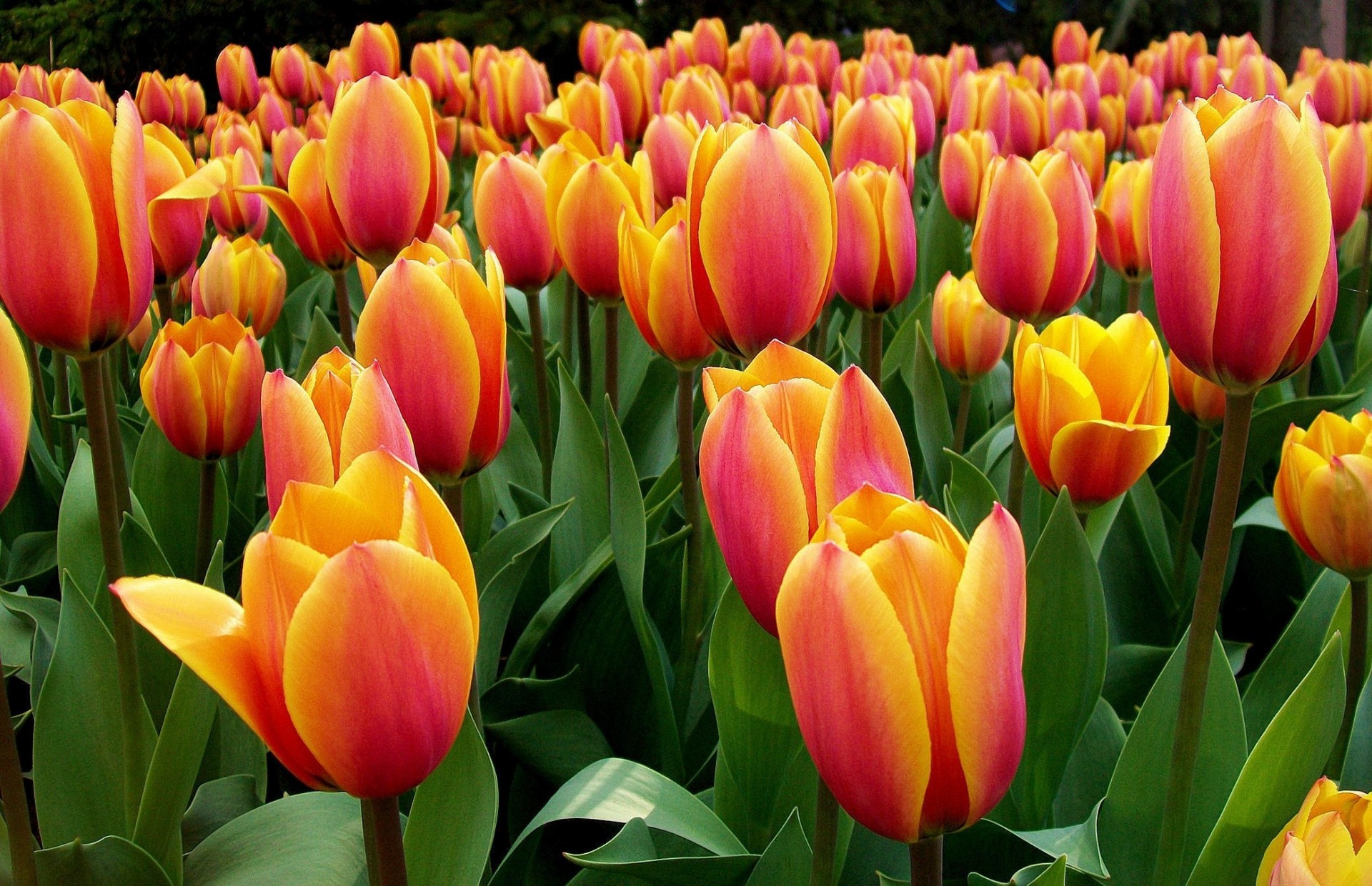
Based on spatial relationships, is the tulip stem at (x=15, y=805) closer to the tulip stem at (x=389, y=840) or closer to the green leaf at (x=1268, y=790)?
the tulip stem at (x=389, y=840)

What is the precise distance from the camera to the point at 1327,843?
0.61 meters

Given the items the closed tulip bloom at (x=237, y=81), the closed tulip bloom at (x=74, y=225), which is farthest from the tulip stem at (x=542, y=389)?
the closed tulip bloom at (x=237, y=81)

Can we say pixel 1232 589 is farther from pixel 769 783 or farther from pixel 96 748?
pixel 96 748

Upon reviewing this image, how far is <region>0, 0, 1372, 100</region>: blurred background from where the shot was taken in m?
5.51

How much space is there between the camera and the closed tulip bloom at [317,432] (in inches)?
25.9

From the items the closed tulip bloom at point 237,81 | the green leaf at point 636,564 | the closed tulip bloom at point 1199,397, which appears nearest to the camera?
the green leaf at point 636,564

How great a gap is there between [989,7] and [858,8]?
3.67 m

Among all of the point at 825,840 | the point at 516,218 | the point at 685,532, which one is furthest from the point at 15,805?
the point at 516,218

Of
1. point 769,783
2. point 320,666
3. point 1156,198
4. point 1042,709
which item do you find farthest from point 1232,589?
point 320,666

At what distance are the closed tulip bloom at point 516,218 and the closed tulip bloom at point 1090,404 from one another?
0.64 metres

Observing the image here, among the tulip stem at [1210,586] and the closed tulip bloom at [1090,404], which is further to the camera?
the closed tulip bloom at [1090,404]

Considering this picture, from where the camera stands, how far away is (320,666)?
53cm

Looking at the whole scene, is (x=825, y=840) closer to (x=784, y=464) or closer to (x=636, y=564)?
(x=784, y=464)

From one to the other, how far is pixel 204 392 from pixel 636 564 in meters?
0.50
